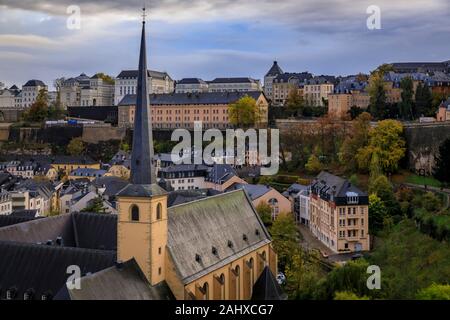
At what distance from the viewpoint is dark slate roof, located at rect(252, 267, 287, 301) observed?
41188 millimetres

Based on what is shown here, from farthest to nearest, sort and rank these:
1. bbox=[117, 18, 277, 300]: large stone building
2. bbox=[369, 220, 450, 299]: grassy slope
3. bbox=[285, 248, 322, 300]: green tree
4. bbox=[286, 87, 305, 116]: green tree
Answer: bbox=[286, 87, 305, 116]: green tree
bbox=[285, 248, 322, 300]: green tree
bbox=[369, 220, 450, 299]: grassy slope
bbox=[117, 18, 277, 300]: large stone building

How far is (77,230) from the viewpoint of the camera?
45.4 meters

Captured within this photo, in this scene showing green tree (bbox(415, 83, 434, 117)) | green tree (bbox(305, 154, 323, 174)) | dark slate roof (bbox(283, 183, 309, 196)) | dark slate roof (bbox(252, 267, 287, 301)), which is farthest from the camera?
green tree (bbox(415, 83, 434, 117))

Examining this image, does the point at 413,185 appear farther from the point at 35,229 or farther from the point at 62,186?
the point at 62,186

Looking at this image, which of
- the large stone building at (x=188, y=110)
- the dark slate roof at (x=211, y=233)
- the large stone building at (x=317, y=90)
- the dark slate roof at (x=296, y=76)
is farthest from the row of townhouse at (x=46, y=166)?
the dark slate roof at (x=211, y=233)

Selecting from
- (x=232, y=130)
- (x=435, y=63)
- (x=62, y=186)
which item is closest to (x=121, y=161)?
(x=62, y=186)

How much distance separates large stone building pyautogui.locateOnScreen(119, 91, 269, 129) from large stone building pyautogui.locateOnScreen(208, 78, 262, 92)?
118ft

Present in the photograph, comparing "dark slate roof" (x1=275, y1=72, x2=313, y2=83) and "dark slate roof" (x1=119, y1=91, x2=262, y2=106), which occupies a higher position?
"dark slate roof" (x1=275, y1=72, x2=313, y2=83)

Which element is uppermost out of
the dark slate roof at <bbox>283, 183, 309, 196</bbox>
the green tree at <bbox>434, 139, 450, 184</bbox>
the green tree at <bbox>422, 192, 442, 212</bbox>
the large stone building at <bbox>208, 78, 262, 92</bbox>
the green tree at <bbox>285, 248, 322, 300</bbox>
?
the large stone building at <bbox>208, 78, 262, 92</bbox>

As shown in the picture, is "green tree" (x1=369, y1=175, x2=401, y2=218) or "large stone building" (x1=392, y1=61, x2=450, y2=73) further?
"large stone building" (x1=392, y1=61, x2=450, y2=73)

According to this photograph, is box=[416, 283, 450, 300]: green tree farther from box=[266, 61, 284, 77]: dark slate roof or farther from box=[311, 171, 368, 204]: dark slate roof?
box=[266, 61, 284, 77]: dark slate roof

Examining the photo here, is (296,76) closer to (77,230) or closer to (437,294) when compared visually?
(77,230)

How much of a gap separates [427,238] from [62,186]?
64934 millimetres

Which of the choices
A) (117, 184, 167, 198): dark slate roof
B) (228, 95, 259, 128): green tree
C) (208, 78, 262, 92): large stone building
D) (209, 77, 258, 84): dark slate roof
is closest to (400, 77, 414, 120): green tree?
(228, 95, 259, 128): green tree
